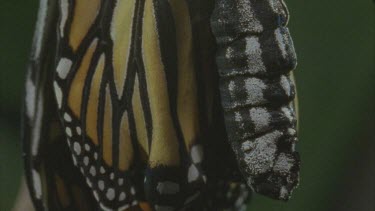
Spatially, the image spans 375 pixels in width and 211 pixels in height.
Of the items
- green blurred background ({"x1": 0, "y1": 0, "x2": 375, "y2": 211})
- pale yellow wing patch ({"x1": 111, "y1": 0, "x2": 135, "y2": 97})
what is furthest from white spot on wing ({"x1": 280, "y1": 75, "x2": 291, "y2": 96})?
pale yellow wing patch ({"x1": 111, "y1": 0, "x2": 135, "y2": 97})

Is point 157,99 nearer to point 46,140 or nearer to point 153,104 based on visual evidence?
point 153,104

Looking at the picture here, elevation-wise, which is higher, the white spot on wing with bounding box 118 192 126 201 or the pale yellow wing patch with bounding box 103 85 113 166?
the pale yellow wing patch with bounding box 103 85 113 166

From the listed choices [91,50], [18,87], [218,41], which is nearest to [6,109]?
[18,87]

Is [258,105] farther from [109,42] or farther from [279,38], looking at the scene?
[109,42]

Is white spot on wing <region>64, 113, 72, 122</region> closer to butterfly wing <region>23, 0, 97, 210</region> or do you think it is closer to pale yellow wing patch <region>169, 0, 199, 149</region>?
butterfly wing <region>23, 0, 97, 210</region>

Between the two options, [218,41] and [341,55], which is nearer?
[218,41]

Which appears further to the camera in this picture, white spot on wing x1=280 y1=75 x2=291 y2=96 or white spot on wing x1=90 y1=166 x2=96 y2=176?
white spot on wing x1=90 y1=166 x2=96 y2=176

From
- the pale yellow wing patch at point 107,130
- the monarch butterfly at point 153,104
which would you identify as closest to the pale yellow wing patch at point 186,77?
the monarch butterfly at point 153,104

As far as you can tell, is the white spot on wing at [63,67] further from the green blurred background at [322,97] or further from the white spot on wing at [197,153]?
the white spot on wing at [197,153]
